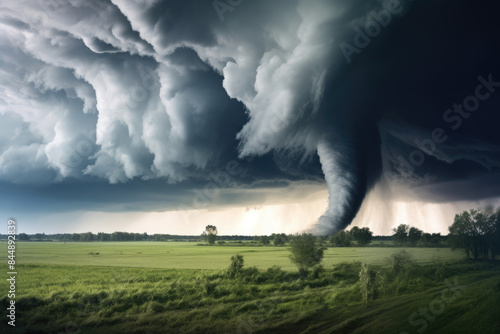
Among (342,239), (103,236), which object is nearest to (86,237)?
(103,236)

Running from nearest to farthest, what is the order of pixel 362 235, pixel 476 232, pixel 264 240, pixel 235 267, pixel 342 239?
pixel 235 267 → pixel 476 232 → pixel 342 239 → pixel 264 240 → pixel 362 235

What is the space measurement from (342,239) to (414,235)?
19.1m

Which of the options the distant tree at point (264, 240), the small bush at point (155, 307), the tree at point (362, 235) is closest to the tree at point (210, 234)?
the distant tree at point (264, 240)

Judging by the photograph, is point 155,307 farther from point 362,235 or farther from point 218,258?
point 362,235

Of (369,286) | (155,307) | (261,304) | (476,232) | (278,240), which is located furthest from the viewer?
(278,240)

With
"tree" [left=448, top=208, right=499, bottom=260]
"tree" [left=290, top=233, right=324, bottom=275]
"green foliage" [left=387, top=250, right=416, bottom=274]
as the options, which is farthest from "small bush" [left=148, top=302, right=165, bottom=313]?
"tree" [left=448, top=208, right=499, bottom=260]

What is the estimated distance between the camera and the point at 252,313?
24375mm

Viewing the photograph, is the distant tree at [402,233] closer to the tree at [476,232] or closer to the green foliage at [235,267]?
the tree at [476,232]

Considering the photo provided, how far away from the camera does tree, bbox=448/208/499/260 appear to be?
149ft

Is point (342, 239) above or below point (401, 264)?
above

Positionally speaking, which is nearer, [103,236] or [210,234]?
[210,234]

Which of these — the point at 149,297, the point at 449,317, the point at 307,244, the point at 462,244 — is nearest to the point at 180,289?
the point at 149,297

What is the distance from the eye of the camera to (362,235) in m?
88.9

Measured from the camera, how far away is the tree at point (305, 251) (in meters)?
40.2
